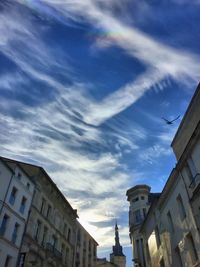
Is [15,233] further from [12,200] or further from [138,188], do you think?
[138,188]

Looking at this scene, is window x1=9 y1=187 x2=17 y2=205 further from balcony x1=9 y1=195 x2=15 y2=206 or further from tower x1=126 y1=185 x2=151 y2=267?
tower x1=126 y1=185 x2=151 y2=267

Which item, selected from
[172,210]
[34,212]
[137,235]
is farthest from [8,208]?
[137,235]

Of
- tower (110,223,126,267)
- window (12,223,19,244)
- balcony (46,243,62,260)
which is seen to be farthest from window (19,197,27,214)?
tower (110,223,126,267)

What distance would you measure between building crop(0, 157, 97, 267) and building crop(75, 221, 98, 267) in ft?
25.3

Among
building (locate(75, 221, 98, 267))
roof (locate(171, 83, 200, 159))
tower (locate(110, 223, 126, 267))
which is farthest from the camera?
tower (locate(110, 223, 126, 267))

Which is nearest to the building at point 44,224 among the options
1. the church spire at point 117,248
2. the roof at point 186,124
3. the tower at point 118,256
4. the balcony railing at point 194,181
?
the roof at point 186,124

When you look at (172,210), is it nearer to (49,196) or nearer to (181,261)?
(181,261)

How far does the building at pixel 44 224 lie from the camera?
26797mm

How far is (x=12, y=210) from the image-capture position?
24.8 m

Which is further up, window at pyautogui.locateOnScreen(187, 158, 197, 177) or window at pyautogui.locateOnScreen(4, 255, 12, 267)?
window at pyautogui.locateOnScreen(187, 158, 197, 177)

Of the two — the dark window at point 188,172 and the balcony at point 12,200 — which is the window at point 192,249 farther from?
the balcony at point 12,200

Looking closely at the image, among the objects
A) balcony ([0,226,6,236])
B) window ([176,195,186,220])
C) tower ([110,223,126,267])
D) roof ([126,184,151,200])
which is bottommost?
balcony ([0,226,6,236])

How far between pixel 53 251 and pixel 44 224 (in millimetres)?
3912

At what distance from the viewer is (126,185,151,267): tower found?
41.8 meters
